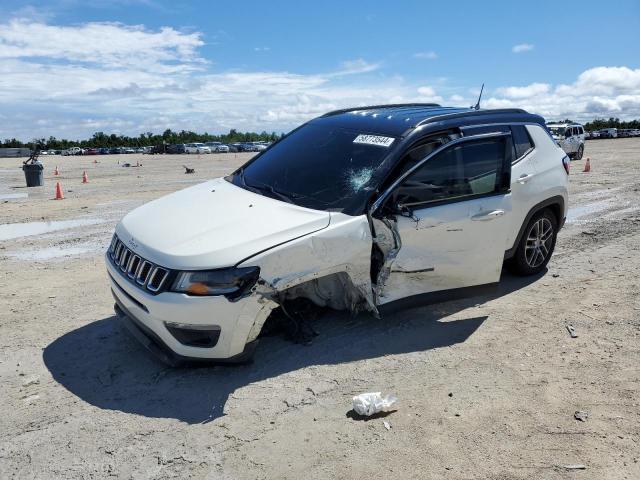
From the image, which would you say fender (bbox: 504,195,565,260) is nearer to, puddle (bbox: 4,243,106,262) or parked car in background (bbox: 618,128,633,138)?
puddle (bbox: 4,243,106,262)

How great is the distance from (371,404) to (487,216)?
2.13 metres

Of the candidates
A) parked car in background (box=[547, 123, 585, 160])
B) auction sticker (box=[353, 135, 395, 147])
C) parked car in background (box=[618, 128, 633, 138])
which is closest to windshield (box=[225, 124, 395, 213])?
auction sticker (box=[353, 135, 395, 147])

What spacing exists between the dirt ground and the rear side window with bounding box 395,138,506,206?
113 centimetres

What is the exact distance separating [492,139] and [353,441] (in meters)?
3.13

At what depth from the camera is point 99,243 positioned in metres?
8.04

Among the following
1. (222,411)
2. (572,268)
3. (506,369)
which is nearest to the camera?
(222,411)

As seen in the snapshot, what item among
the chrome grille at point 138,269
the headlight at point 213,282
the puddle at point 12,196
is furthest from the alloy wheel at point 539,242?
the puddle at point 12,196

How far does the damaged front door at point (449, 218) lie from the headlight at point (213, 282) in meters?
1.20

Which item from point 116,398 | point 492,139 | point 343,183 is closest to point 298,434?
point 116,398

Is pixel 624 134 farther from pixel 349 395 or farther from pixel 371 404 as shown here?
pixel 371 404

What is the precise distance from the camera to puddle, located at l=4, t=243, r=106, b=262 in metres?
7.24

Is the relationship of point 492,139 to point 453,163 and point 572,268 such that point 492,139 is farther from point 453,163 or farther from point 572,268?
point 572,268

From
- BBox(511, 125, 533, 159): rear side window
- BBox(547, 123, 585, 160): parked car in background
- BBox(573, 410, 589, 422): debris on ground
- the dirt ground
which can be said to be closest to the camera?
the dirt ground

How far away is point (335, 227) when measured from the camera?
3.84m
